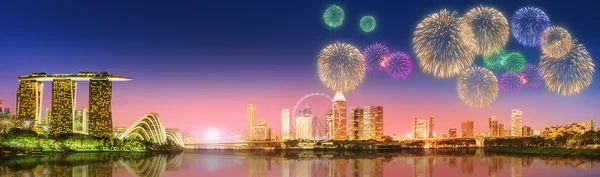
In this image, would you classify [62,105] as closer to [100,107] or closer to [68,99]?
[68,99]

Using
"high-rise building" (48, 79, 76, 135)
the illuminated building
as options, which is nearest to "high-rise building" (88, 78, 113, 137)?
"high-rise building" (48, 79, 76, 135)

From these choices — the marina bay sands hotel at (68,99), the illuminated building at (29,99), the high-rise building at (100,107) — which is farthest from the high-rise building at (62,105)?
the illuminated building at (29,99)

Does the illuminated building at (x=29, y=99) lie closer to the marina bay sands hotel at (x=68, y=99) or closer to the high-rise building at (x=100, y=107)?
the marina bay sands hotel at (x=68, y=99)

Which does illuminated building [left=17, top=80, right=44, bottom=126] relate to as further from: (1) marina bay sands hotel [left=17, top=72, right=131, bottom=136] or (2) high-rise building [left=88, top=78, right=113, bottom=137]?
(2) high-rise building [left=88, top=78, right=113, bottom=137]

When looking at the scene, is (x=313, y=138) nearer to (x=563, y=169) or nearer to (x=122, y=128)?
(x=122, y=128)

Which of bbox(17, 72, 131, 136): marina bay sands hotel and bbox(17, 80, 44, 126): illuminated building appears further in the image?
bbox(17, 80, 44, 126): illuminated building

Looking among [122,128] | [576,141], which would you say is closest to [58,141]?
[122,128]

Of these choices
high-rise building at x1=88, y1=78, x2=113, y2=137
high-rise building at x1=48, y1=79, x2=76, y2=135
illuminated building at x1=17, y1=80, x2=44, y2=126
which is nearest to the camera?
high-rise building at x1=88, y1=78, x2=113, y2=137

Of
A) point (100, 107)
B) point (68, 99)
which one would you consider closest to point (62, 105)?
point (68, 99)
